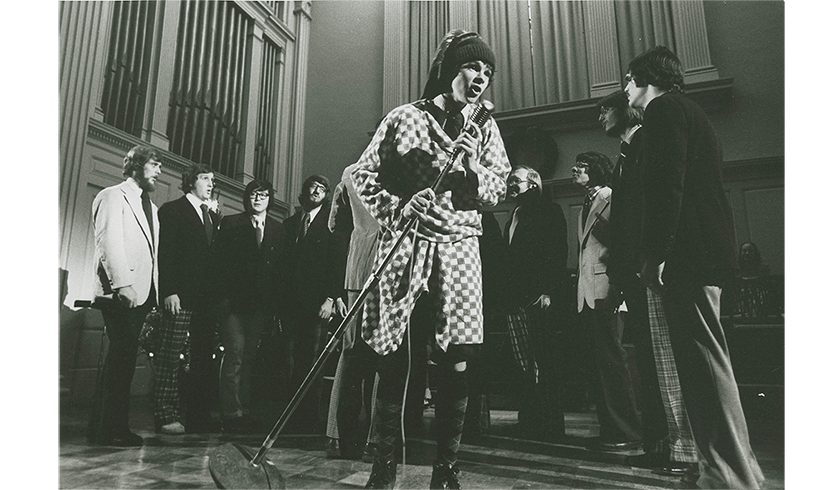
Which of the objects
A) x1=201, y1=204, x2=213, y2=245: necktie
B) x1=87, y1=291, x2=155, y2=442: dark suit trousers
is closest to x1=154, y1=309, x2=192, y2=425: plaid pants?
x1=87, y1=291, x2=155, y2=442: dark suit trousers

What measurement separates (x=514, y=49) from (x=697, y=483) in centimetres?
190

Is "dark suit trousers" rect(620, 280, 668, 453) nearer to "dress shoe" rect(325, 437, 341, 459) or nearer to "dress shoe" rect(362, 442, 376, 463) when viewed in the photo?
"dress shoe" rect(362, 442, 376, 463)

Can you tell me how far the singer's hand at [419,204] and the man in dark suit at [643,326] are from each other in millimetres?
769

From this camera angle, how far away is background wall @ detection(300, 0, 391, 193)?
2492mm

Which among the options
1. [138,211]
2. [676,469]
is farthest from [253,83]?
[676,469]

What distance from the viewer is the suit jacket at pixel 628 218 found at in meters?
1.96

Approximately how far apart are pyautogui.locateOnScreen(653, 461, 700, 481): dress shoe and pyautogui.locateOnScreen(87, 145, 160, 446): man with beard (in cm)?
201

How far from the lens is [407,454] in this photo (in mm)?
2102

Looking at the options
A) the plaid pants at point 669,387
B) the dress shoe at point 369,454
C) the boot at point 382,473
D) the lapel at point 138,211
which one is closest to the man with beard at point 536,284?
the plaid pants at point 669,387

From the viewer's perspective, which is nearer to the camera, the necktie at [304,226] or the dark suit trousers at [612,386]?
the dark suit trousers at [612,386]

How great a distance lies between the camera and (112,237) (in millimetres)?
2266

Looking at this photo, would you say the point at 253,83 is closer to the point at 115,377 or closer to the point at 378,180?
the point at 378,180

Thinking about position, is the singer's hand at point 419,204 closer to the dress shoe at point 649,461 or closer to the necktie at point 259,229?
the necktie at point 259,229

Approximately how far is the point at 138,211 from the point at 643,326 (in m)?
2.13
